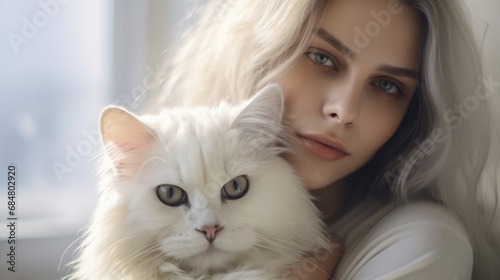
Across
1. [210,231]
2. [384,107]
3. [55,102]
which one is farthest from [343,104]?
[55,102]

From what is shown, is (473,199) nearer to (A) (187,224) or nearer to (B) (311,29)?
(B) (311,29)

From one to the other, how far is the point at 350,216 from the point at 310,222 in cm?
30

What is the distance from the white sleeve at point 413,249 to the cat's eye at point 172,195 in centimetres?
42

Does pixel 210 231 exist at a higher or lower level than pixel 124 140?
lower

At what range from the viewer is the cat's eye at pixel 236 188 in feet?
3.61

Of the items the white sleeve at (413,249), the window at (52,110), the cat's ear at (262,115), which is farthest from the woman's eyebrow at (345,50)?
the window at (52,110)

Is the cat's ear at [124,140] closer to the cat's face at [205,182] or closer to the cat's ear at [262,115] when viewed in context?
the cat's face at [205,182]

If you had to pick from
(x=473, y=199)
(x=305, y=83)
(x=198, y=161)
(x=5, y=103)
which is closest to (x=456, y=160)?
(x=473, y=199)

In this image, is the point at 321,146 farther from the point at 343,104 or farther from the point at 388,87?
the point at 388,87

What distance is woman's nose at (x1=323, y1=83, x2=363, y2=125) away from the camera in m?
1.23

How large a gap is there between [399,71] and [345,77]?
0.14 meters

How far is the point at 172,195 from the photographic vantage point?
1.09m

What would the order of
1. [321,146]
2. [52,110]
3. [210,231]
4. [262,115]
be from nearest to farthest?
[210,231] → [262,115] → [321,146] → [52,110]

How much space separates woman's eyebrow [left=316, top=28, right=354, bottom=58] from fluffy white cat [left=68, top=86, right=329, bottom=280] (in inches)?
8.1
